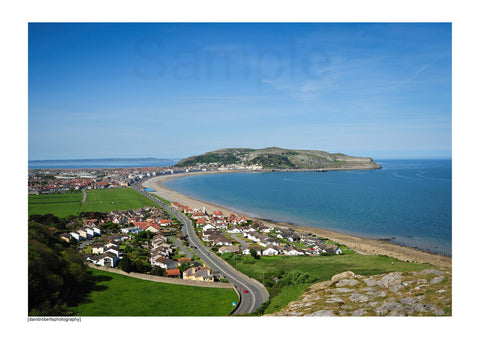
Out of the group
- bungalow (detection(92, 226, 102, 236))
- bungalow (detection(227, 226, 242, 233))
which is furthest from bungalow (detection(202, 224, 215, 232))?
bungalow (detection(92, 226, 102, 236))

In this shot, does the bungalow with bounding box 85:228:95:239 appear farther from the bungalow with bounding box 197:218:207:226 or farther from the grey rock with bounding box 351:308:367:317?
the grey rock with bounding box 351:308:367:317

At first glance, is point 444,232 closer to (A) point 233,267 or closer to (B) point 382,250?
(B) point 382,250

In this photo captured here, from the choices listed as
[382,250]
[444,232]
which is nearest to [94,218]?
[382,250]

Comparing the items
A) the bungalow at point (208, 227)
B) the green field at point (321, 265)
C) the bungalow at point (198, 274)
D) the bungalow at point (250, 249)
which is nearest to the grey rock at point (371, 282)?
the green field at point (321, 265)

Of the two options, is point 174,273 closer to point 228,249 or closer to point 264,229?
point 228,249

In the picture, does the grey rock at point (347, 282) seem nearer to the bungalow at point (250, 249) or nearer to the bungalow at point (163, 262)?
the bungalow at point (163, 262)

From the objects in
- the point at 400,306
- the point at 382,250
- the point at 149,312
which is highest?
the point at 400,306
